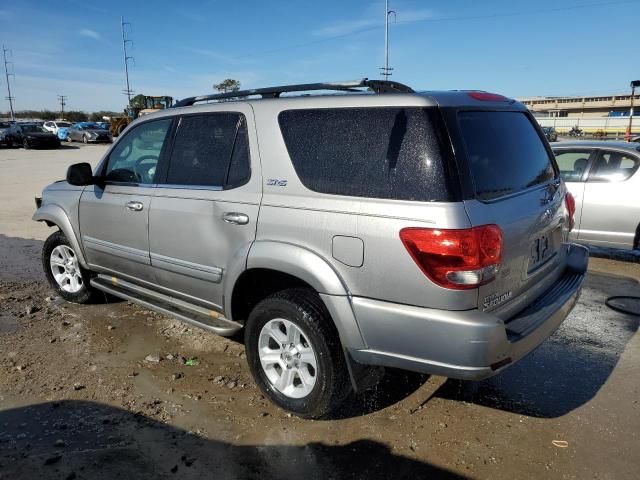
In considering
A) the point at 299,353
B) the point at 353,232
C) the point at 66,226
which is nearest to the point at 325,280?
the point at 353,232

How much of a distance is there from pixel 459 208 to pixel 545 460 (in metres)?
1.51

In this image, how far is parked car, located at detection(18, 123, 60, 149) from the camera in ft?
104

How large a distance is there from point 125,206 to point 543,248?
311cm

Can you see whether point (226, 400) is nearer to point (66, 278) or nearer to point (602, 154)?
point (66, 278)

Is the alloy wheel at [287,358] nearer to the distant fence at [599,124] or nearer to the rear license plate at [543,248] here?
the rear license plate at [543,248]

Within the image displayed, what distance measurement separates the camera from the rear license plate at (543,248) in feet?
9.68

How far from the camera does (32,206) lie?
11227 mm

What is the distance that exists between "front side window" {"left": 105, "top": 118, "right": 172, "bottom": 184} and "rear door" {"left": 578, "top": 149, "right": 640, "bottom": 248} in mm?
5239

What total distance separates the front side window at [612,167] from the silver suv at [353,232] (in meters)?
3.19

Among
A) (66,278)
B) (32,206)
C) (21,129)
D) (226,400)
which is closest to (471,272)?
(226,400)

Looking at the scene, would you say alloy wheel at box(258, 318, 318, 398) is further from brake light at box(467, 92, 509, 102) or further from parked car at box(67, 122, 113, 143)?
parked car at box(67, 122, 113, 143)

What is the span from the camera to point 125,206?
13.4 ft

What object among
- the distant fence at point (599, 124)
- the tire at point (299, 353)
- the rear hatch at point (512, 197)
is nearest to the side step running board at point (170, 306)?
the tire at point (299, 353)

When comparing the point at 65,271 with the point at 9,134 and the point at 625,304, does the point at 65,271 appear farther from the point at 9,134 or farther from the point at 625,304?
the point at 9,134
